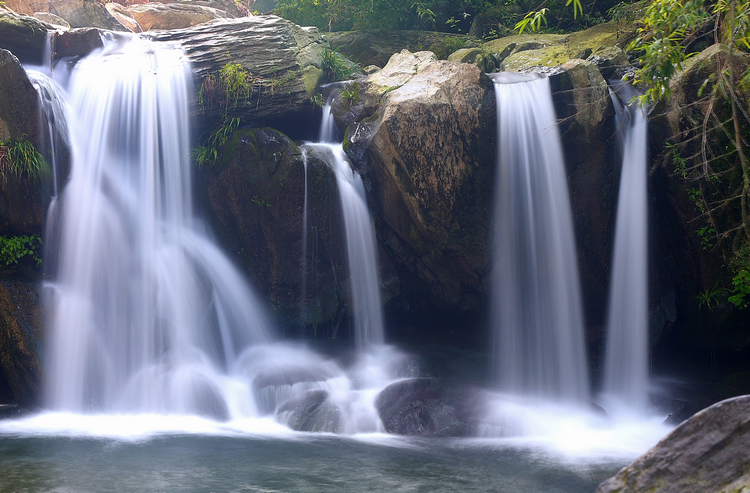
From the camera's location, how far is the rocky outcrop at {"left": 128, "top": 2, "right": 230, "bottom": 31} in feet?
49.6

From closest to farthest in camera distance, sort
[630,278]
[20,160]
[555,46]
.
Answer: [20,160]
[630,278]
[555,46]

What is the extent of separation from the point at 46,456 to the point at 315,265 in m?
4.52

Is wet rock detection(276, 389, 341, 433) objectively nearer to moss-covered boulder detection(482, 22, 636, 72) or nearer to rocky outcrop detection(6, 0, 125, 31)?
moss-covered boulder detection(482, 22, 636, 72)

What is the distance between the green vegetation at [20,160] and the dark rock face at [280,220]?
91.2 inches

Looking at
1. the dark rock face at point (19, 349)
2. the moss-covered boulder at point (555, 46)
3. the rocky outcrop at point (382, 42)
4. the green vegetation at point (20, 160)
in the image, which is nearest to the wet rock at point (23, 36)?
the green vegetation at point (20, 160)

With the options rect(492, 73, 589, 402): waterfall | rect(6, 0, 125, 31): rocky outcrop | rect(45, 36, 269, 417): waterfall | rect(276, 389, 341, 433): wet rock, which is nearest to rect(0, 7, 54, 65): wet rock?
rect(45, 36, 269, 417): waterfall

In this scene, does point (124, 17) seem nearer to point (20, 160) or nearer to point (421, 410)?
point (20, 160)

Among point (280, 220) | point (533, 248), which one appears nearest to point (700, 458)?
point (533, 248)

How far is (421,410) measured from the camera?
21.4 feet

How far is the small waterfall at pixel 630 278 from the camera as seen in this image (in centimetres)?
775

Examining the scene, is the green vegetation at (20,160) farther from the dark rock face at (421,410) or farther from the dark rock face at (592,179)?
the dark rock face at (592,179)

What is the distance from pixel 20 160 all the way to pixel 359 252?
464 centimetres

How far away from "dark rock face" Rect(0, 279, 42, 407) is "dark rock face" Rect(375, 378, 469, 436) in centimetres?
408

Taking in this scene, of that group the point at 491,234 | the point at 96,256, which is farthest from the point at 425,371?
the point at 96,256
